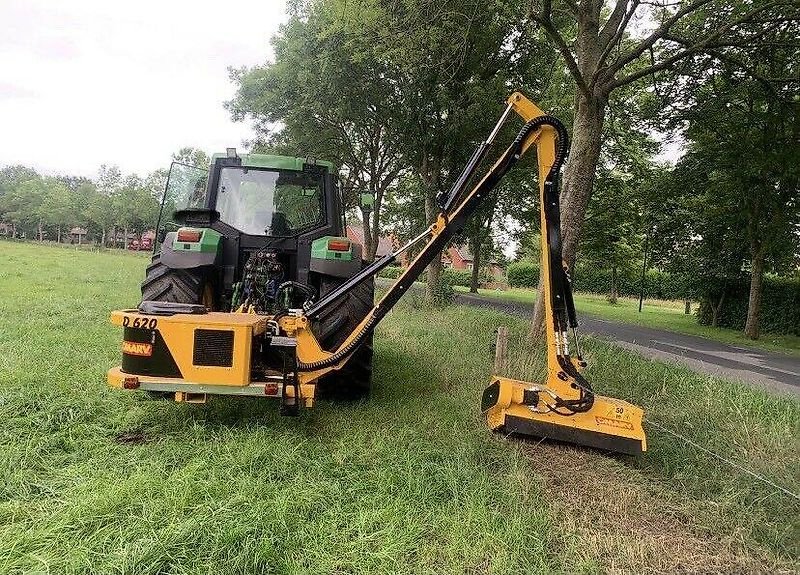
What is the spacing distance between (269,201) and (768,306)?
62.9 ft

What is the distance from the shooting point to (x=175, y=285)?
15.4ft

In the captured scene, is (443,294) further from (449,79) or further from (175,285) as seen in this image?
(175,285)

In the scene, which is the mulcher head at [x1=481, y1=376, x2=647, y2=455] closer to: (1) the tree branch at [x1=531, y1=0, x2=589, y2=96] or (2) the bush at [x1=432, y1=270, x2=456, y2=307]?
(1) the tree branch at [x1=531, y1=0, x2=589, y2=96]

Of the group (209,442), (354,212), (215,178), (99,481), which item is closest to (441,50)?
(215,178)

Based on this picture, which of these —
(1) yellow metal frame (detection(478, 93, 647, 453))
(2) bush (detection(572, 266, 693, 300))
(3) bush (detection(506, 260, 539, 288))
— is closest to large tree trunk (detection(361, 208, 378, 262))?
(1) yellow metal frame (detection(478, 93, 647, 453))

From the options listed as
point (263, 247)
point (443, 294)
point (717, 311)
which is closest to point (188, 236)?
point (263, 247)

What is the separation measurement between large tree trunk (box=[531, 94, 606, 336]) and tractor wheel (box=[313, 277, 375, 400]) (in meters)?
3.49

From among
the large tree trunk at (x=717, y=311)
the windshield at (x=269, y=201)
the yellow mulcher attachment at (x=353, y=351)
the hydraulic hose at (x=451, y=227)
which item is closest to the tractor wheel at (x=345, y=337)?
the yellow mulcher attachment at (x=353, y=351)

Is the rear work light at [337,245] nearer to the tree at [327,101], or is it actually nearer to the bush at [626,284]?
the tree at [327,101]

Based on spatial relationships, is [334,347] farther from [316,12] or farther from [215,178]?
[316,12]

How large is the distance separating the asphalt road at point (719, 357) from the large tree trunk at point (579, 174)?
275cm

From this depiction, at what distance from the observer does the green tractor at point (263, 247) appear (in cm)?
471

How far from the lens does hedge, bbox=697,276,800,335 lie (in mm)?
17734

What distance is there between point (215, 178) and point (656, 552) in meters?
4.88
